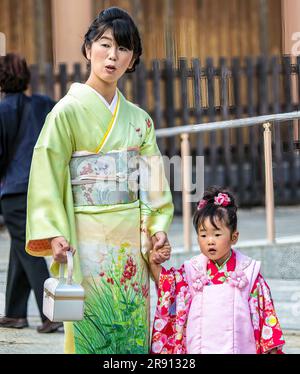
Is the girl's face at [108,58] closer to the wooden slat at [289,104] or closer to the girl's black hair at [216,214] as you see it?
the girl's black hair at [216,214]

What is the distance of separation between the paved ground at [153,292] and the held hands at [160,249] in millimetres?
1644

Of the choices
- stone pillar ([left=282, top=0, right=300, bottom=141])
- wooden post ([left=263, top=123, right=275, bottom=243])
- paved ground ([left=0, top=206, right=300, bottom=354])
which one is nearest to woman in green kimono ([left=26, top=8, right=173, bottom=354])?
paved ground ([left=0, top=206, right=300, bottom=354])

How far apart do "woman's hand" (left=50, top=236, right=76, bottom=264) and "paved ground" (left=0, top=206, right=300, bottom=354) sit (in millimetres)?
1803

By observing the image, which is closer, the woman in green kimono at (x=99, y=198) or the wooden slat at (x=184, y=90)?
the woman in green kimono at (x=99, y=198)

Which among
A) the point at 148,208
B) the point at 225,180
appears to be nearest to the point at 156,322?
the point at 148,208

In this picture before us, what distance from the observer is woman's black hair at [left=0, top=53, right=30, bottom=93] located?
6371 mm

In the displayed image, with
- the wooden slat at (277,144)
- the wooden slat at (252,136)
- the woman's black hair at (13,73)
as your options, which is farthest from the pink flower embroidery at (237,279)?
the wooden slat at (252,136)

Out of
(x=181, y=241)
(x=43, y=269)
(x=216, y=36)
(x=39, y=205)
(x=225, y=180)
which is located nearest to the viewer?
(x=39, y=205)

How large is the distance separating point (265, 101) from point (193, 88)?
0.71m

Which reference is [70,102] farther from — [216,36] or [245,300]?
[216,36]

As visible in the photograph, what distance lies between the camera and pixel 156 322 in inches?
166

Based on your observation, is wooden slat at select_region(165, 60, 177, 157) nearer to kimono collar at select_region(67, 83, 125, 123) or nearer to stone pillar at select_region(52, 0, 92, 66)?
stone pillar at select_region(52, 0, 92, 66)

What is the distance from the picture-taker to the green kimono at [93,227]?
158 inches

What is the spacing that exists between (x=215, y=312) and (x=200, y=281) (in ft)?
0.42
